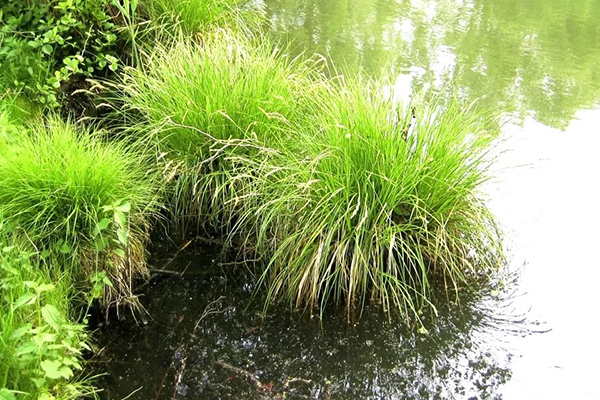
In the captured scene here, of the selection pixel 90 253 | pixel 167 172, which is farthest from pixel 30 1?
pixel 90 253

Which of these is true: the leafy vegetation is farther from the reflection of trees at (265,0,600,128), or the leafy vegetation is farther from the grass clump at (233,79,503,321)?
the reflection of trees at (265,0,600,128)

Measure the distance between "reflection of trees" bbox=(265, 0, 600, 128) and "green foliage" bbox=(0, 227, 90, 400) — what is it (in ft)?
12.5

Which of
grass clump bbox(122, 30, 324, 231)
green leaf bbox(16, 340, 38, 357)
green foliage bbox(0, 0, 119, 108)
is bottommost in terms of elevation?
green leaf bbox(16, 340, 38, 357)

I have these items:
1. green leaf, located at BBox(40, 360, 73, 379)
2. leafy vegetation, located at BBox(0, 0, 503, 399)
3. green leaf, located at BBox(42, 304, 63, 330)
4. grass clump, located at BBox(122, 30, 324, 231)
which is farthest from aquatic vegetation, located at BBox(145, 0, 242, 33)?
green leaf, located at BBox(40, 360, 73, 379)

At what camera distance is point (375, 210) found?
98.9 inches

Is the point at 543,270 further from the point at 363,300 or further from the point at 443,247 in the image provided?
the point at 363,300

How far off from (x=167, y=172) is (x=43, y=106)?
2.71ft

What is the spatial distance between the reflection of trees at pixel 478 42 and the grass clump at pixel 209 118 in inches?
94.0

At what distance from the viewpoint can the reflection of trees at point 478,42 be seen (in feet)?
17.1

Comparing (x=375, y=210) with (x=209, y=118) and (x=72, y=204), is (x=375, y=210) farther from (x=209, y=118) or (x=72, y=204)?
(x=72, y=204)

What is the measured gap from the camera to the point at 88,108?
356 centimetres

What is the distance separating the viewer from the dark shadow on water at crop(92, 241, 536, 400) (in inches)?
85.6

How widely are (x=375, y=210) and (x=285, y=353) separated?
30.5 inches

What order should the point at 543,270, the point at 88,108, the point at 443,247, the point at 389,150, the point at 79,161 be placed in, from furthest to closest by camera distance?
the point at 88,108 → the point at 543,270 → the point at 443,247 → the point at 389,150 → the point at 79,161
